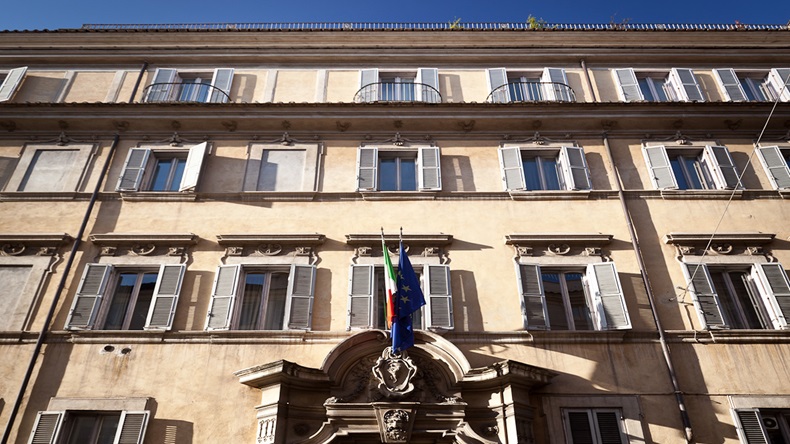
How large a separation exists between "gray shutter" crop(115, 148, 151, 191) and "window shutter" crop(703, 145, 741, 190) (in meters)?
12.2

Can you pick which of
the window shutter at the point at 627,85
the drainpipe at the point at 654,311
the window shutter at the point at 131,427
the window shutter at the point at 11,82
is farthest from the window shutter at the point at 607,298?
the window shutter at the point at 11,82

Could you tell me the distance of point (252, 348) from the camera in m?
9.57

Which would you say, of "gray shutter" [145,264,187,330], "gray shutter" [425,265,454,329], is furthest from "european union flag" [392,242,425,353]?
"gray shutter" [145,264,187,330]

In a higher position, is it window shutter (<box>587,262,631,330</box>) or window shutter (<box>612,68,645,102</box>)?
window shutter (<box>612,68,645,102</box>)

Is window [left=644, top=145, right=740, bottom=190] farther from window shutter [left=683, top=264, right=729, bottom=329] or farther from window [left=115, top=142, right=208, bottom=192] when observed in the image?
window [left=115, top=142, right=208, bottom=192]

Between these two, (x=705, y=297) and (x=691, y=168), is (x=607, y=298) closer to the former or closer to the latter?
(x=705, y=297)

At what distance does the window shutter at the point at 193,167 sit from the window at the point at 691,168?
9.56 metres

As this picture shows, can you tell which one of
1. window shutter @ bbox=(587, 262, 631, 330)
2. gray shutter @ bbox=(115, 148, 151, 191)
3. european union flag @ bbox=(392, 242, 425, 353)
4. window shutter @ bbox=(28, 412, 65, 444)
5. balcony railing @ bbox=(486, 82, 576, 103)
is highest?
balcony railing @ bbox=(486, 82, 576, 103)

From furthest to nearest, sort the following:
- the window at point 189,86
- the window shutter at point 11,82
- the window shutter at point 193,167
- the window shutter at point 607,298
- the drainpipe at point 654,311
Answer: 1. the window at point 189,86
2. the window shutter at point 11,82
3. the window shutter at point 193,167
4. the window shutter at point 607,298
5. the drainpipe at point 654,311

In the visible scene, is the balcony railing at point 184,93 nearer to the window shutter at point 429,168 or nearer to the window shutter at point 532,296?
the window shutter at point 429,168

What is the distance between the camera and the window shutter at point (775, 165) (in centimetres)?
1194

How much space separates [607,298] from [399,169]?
511 centimetres

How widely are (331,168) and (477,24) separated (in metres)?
6.33

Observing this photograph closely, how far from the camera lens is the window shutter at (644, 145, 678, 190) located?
11.9 meters
